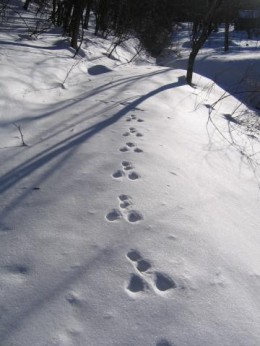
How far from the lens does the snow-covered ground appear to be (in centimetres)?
183

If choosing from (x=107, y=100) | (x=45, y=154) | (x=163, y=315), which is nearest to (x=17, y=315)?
(x=163, y=315)

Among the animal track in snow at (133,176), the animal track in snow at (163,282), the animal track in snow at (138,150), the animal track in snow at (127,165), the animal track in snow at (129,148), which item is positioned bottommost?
the animal track in snow at (163,282)

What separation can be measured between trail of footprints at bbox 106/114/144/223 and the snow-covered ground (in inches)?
0.5

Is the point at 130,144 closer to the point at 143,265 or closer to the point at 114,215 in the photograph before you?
the point at 114,215

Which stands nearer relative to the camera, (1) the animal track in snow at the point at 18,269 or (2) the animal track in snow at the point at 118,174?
(1) the animal track in snow at the point at 18,269

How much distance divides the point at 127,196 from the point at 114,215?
1.01ft

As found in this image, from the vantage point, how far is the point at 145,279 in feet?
6.92

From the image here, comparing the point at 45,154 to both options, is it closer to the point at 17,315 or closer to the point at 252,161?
the point at 17,315

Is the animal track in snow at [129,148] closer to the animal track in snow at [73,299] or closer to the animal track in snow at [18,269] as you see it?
the animal track in snow at [18,269]

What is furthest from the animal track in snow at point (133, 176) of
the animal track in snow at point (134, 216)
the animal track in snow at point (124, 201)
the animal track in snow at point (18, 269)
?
the animal track in snow at point (18, 269)

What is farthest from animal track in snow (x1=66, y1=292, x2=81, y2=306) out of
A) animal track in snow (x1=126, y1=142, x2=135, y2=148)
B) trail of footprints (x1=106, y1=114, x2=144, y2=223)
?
animal track in snow (x1=126, y1=142, x2=135, y2=148)

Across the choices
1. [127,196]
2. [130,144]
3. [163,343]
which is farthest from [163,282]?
[130,144]

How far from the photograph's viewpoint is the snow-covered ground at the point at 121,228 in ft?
6.01

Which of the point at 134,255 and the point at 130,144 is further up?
the point at 130,144
